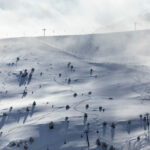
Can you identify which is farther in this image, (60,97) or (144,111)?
(60,97)

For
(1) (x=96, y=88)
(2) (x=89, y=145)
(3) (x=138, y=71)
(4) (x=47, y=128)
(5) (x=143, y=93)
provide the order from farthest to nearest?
(3) (x=138, y=71) → (1) (x=96, y=88) → (5) (x=143, y=93) → (4) (x=47, y=128) → (2) (x=89, y=145)

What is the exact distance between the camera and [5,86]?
84.6 metres

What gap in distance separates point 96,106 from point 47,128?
11804 millimetres

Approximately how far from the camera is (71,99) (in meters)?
74.1

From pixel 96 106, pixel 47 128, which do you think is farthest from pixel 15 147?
pixel 96 106

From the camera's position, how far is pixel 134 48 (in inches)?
5148

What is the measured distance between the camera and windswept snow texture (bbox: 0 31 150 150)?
191 feet

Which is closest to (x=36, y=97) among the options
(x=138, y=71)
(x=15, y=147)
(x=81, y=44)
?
(x=15, y=147)

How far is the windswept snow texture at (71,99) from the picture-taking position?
191 ft

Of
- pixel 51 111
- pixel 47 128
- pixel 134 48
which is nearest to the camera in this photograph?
pixel 47 128

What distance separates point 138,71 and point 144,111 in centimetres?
2839

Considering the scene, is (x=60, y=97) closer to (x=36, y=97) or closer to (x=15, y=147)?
(x=36, y=97)

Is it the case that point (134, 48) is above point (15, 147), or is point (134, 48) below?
above

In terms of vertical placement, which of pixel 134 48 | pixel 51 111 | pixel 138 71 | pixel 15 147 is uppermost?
pixel 134 48
